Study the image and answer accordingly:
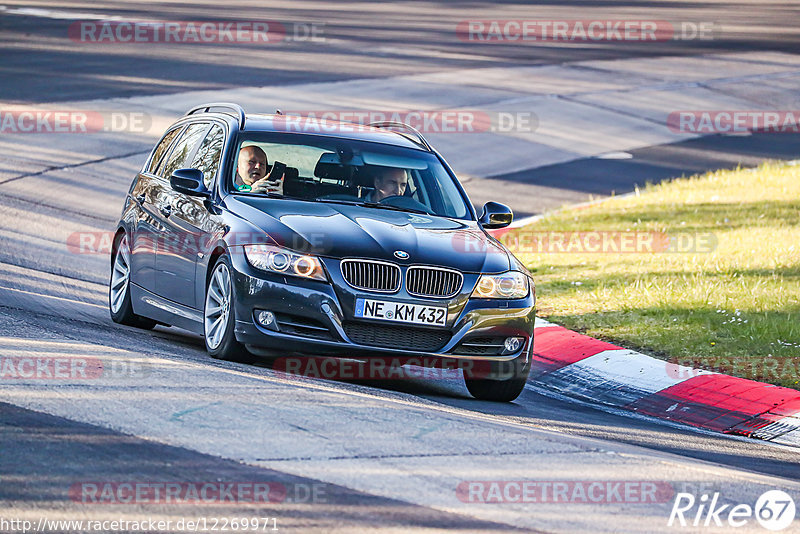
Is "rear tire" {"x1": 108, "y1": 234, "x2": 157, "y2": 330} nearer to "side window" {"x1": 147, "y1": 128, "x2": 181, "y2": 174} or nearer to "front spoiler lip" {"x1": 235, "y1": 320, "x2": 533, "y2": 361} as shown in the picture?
"side window" {"x1": 147, "y1": 128, "x2": 181, "y2": 174}

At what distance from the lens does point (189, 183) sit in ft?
31.0

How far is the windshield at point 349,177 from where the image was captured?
960 centimetres

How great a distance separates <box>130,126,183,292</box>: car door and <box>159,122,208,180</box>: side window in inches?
5.3

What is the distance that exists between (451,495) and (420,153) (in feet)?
16.1

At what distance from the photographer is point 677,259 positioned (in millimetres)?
14453

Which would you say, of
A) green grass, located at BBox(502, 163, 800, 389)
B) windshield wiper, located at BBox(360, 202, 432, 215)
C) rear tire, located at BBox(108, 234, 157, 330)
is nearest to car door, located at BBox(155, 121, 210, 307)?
rear tire, located at BBox(108, 234, 157, 330)

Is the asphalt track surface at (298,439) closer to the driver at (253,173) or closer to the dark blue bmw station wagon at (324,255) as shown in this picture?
the dark blue bmw station wagon at (324,255)

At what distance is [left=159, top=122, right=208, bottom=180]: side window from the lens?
1058cm

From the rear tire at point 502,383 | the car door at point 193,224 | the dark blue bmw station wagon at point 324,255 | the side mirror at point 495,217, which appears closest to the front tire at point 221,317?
the dark blue bmw station wagon at point 324,255

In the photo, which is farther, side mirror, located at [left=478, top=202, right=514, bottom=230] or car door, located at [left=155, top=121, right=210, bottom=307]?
side mirror, located at [left=478, top=202, right=514, bottom=230]

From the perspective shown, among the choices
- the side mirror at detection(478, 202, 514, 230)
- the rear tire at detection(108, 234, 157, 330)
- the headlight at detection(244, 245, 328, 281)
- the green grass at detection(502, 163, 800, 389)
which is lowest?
the green grass at detection(502, 163, 800, 389)

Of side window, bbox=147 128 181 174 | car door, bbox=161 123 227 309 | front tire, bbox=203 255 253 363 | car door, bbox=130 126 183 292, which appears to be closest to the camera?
front tire, bbox=203 255 253 363

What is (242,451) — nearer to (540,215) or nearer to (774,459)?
(774,459)

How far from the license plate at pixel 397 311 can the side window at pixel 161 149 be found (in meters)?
3.44
